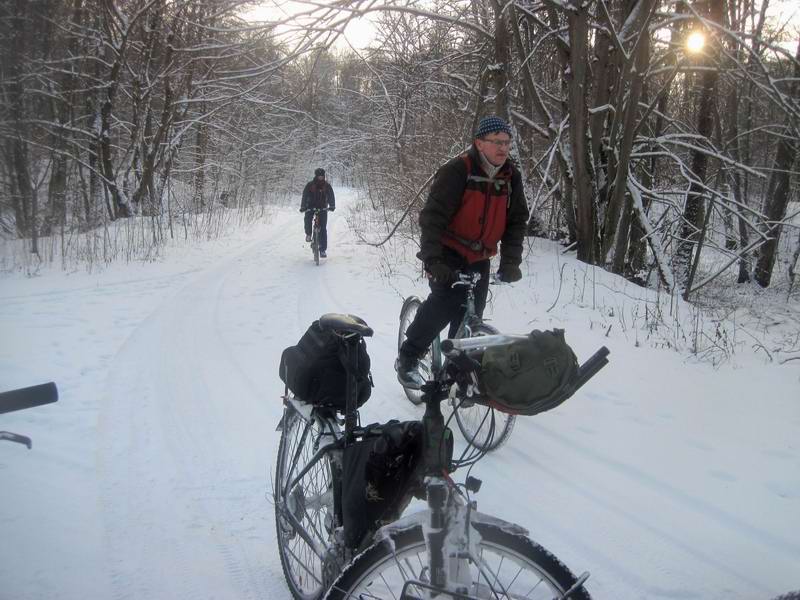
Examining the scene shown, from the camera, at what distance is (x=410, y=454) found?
1727 mm

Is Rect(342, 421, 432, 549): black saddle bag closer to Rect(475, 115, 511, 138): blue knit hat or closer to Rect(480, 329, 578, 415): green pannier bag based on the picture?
Rect(480, 329, 578, 415): green pannier bag

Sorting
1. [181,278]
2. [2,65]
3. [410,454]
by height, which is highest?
[2,65]

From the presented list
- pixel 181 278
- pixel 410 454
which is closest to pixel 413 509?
pixel 410 454

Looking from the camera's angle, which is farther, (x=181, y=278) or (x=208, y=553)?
(x=181, y=278)

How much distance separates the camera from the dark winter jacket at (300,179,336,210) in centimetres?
1201

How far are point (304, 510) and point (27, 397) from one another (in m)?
1.30

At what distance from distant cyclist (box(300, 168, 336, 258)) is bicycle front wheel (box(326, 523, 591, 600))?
10.3 metres

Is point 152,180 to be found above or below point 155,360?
above

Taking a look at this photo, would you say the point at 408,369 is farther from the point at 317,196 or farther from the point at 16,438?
the point at 317,196

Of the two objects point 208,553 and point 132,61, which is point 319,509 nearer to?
point 208,553

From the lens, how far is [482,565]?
1503mm

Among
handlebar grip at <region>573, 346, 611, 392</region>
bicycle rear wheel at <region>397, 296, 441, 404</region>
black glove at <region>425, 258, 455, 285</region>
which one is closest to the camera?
handlebar grip at <region>573, 346, 611, 392</region>

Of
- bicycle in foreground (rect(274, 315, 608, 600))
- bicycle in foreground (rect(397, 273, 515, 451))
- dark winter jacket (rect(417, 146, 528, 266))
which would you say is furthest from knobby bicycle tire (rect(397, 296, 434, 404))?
bicycle in foreground (rect(274, 315, 608, 600))

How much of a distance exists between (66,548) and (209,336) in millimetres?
3592
